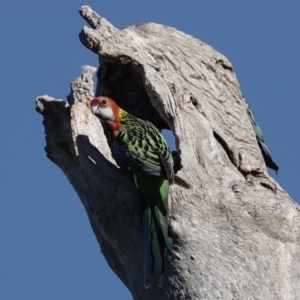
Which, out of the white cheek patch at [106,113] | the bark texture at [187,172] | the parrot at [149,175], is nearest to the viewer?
the bark texture at [187,172]

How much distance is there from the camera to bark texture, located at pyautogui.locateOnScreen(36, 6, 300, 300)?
697cm

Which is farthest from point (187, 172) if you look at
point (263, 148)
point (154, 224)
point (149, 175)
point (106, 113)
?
point (263, 148)

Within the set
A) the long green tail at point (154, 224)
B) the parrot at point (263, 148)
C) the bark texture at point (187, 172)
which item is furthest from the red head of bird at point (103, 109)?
the parrot at point (263, 148)

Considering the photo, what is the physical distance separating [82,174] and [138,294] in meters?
1.10

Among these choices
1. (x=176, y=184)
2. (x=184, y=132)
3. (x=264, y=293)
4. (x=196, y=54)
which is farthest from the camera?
(x=196, y=54)

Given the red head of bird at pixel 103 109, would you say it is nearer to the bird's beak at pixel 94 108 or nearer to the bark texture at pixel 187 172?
the bird's beak at pixel 94 108

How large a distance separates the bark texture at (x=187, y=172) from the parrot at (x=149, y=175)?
9 centimetres

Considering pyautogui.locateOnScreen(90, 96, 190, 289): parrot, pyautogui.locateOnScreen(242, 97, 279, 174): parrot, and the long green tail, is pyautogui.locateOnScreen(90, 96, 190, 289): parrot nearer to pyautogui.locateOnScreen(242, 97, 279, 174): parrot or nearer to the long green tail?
the long green tail

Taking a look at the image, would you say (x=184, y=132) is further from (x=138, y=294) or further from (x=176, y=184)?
(x=138, y=294)

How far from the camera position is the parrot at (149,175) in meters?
7.08

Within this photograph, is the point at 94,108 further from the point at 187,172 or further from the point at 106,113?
the point at 187,172

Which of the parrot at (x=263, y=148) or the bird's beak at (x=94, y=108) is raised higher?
the bird's beak at (x=94, y=108)

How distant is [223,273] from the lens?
22.6ft

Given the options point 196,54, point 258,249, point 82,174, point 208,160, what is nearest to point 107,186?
point 82,174
